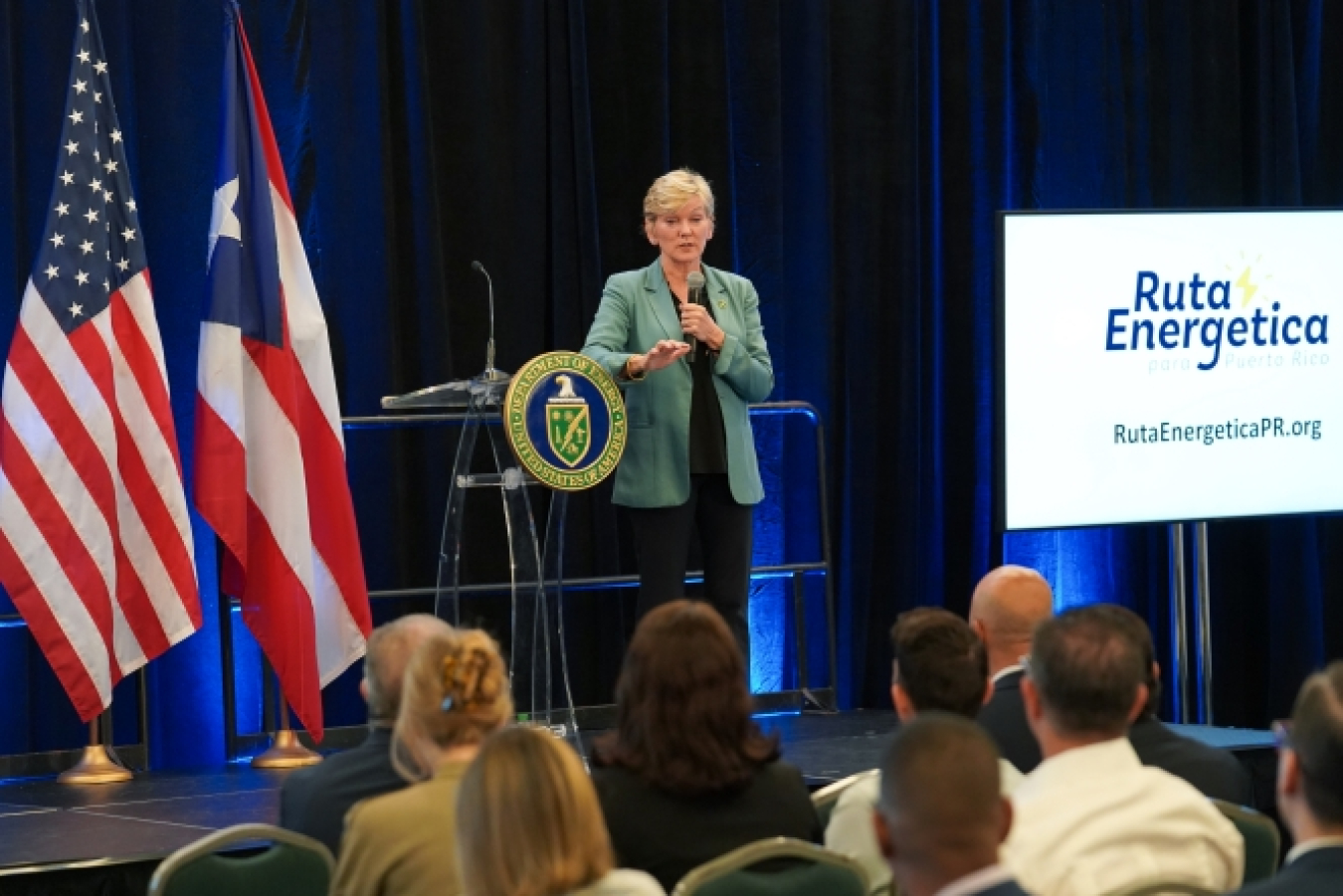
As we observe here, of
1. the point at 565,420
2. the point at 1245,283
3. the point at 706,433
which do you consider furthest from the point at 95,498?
the point at 1245,283

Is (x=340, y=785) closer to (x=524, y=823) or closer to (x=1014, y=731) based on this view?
(x=524, y=823)

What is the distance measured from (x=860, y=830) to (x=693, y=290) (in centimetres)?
269

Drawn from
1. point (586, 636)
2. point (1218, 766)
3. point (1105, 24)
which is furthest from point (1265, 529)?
point (1218, 766)

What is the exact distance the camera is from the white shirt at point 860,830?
278 cm

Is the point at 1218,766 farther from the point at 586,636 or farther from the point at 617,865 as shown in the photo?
the point at 586,636

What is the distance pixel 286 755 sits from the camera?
5543mm

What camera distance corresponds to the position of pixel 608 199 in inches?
268

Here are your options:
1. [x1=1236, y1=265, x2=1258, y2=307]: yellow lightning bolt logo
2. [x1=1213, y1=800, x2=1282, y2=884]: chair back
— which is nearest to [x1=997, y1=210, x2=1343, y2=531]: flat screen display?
[x1=1236, y1=265, x2=1258, y2=307]: yellow lightning bolt logo

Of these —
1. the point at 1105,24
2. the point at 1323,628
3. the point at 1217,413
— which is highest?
the point at 1105,24

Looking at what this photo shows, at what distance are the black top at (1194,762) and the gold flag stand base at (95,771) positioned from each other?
10.1 ft

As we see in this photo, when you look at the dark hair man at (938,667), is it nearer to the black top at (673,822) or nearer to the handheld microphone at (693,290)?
the black top at (673,822)

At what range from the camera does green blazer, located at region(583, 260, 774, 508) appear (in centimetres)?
537

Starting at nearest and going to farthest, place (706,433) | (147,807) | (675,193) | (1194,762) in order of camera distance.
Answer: (1194,762), (147,807), (675,193), (706,433)

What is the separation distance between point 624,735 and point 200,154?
3.86 m
